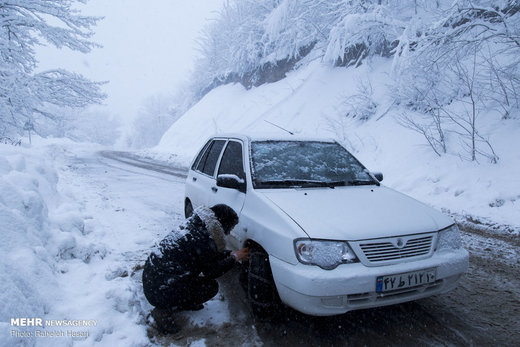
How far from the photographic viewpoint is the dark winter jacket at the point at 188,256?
278cm

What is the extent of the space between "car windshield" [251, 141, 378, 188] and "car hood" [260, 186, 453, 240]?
167 mm

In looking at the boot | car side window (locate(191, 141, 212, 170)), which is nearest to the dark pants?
the boot

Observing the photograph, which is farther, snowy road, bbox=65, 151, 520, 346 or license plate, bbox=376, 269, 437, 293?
snowy road, bbox=65, 151, 520, 346

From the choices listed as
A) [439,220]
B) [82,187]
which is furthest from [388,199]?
[82,187]

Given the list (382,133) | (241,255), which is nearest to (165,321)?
(241,255)

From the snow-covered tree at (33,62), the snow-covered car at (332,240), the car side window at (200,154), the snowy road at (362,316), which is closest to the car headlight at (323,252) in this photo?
the snow-covered car at (332,240)

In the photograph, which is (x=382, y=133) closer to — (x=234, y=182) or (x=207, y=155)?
(x=207, y=155)

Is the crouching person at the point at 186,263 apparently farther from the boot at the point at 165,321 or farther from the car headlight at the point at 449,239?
the car headlight at the point at 449,239

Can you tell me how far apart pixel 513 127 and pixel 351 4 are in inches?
309

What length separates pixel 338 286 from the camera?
2334 millimetres

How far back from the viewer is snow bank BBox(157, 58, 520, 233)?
621 cm

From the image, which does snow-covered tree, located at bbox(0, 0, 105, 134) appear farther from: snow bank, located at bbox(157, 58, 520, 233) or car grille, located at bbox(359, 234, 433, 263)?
car grille, located at bbox(359, 234, 433, 263)

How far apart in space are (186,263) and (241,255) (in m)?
0.51

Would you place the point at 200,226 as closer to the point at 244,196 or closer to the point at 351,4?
the point at 244,196
